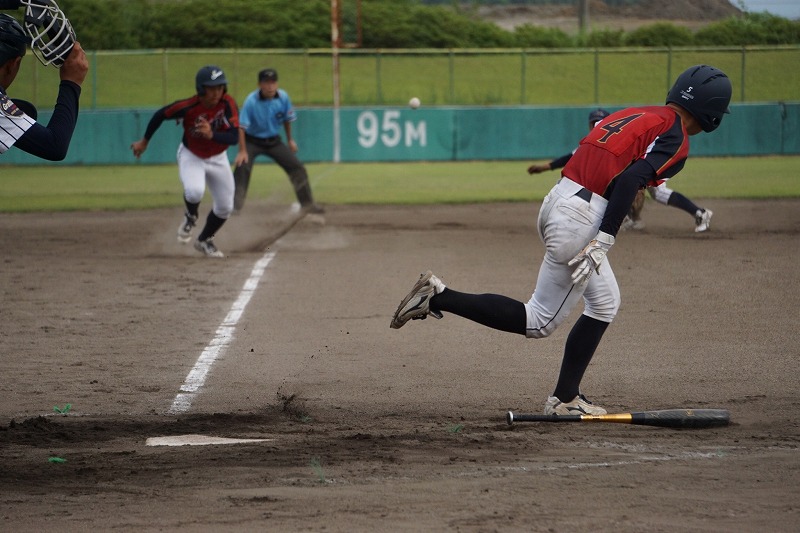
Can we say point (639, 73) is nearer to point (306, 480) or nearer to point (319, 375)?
point (319, 375)

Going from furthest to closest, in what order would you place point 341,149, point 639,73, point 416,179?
1. point 639,73
2. point 341,149
3. point 416,179

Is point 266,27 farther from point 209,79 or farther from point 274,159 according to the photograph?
point 209,79

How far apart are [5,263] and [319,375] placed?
21.6ft

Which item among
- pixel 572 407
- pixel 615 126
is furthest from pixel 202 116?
pixel 572 407

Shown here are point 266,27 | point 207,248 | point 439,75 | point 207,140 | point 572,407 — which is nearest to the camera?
point 572,407

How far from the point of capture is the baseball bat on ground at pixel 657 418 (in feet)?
18.6

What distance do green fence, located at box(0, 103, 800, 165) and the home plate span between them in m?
23.7

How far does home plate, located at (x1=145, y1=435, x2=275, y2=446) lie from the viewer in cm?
543

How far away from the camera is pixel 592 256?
5.36 metres

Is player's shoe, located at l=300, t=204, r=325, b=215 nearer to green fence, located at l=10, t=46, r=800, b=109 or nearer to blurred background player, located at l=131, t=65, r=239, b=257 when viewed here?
blurred background player, located at l=131, t=65, r=239, b=257

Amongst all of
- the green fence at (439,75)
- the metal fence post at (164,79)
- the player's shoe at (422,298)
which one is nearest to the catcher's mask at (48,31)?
the player's shoe at (422,298)

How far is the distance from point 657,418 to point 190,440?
239 centimetres

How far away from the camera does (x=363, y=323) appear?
348 inches

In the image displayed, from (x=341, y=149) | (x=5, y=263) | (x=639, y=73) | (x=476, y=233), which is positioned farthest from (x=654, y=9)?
(x=5, y=263)
